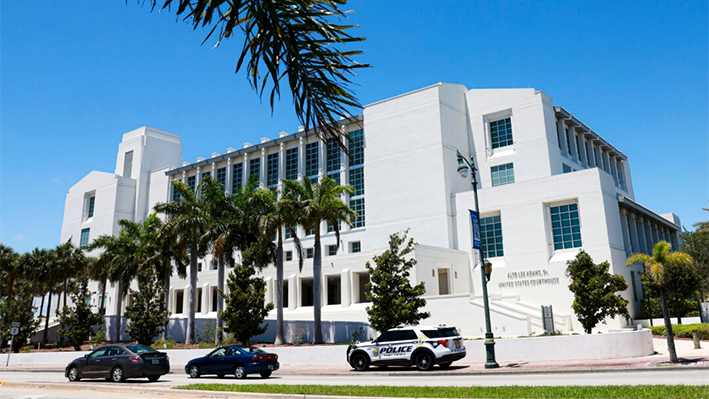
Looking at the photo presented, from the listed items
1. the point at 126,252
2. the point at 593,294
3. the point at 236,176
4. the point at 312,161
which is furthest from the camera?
the point at 236,176

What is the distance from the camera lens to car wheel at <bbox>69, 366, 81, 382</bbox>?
20.7m

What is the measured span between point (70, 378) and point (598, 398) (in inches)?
744

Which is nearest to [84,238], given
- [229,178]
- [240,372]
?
[229,178]

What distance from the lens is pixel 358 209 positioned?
55.3 metres

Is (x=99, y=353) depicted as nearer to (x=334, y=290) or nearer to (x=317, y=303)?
(x=317, y=303)

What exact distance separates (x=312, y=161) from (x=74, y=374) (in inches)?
1583

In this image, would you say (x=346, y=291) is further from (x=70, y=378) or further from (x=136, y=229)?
(x=70, y=378)

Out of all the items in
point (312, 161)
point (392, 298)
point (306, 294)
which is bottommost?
point (392, 298)

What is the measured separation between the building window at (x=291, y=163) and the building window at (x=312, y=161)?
60.3 inches

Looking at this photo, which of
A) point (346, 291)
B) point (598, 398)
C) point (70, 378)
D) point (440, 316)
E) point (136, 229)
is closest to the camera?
point (598, 398)

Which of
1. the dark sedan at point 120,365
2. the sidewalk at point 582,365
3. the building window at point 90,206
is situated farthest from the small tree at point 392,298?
the building window at point 90,206

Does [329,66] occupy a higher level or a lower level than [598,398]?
higher

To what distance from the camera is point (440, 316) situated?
123 ft

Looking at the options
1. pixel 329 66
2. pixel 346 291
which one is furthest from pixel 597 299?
pixel 329 66
